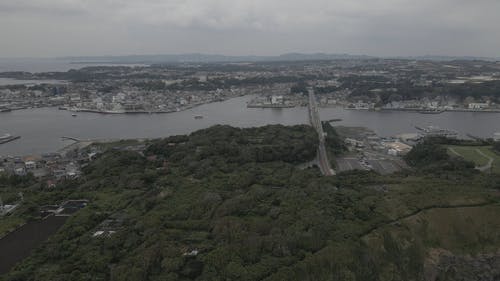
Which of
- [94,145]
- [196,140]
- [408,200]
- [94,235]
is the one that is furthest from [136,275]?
[94,145]

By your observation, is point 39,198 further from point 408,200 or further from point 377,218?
point 408,200

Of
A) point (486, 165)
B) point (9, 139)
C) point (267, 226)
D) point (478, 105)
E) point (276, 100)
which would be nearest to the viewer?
point (267, 226)

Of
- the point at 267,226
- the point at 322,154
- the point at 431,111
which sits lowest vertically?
the point at 322,154

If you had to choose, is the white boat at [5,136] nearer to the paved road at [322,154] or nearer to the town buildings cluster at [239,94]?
the town buildings cluster at [239,94]

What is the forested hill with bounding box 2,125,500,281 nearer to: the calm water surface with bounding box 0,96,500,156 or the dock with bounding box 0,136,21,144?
the calm water surface with bounding box 0,96,500,156

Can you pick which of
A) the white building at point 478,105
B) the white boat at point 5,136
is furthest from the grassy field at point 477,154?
the white boat at point 5,136

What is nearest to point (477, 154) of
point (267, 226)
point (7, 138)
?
point (267, 226)

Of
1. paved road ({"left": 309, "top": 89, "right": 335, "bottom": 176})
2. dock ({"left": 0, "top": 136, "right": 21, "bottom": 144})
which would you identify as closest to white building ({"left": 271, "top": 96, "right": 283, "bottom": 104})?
paved road ({"left": 309, "top": 89, "right": 335, "bottom": 176})

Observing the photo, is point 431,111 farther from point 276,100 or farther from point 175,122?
point 175,122
